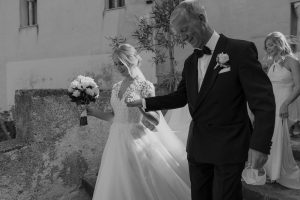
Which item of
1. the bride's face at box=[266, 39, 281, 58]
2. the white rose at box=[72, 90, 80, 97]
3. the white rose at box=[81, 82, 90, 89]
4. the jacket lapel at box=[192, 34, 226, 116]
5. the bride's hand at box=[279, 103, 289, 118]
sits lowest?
the bride's hand at box=[279, 103, 289, 118]

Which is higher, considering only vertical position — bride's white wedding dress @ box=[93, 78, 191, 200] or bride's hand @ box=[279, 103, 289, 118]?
bride's hand @ box=[279, 103, 289, 118]

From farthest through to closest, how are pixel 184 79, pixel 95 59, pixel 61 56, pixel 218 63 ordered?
pixel 61 56
pixel 95 59
pixel 184 79
pixel 218 63

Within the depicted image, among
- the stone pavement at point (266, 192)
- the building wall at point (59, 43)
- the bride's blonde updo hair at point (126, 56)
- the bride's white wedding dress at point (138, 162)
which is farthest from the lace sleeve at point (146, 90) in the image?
the building wall at point (59, 43)

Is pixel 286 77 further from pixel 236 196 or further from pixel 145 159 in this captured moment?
pixel 236 196

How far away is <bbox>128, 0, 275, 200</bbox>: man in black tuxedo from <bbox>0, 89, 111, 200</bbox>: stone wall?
2.02m

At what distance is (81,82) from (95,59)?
878 cm

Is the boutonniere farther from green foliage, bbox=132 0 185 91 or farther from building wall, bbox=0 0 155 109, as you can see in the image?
building wall, bbox=0 0 155 109

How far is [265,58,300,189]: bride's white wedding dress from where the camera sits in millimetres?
4027

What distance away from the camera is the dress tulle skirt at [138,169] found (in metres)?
3.46

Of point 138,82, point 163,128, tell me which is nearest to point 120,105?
point 138,82

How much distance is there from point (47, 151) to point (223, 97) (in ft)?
7.83

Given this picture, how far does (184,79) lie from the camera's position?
113 inches

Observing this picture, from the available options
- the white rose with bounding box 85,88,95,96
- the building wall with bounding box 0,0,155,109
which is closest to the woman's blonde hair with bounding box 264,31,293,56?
the white rose with bounding box 85,88,95,96

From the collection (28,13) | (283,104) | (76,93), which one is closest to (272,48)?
(283,104)
